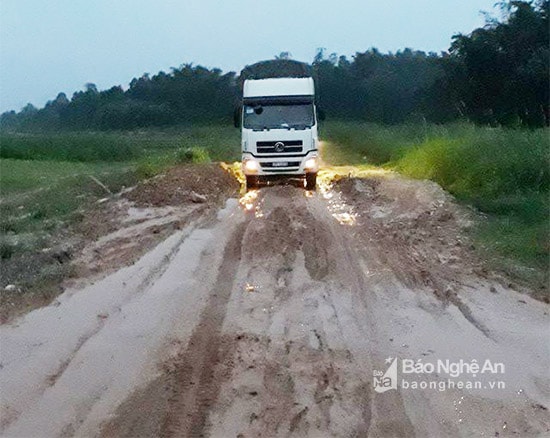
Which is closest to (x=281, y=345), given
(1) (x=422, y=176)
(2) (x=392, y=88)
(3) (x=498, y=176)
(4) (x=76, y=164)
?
(3) (x=498, y=176)

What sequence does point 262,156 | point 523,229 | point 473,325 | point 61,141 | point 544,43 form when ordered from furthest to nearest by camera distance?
1. point 61,141
2. point 544,43
3. point 262,156
4. point 523,229
5. point 473,325

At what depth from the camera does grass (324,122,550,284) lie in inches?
503

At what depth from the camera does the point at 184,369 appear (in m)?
7.04

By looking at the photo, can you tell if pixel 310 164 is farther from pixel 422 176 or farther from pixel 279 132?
pixel 422 176

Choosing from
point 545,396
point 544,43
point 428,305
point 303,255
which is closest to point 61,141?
point 544,43

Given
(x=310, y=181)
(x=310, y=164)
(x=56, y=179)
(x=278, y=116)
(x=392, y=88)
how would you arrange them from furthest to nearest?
(x=392, y=88)
(x=56, y=179)
(x=310, y=181)
(x=278, y=116)
(x=310, y=164)

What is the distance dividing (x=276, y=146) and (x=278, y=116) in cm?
86

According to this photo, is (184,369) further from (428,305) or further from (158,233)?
(158,233)

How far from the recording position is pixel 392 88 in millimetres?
52906

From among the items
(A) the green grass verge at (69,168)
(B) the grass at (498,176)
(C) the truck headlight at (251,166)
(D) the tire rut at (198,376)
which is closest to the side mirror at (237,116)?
(C) the truck headlight at (251,166)

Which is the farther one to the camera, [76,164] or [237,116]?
[76,164]

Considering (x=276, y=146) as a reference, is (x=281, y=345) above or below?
below

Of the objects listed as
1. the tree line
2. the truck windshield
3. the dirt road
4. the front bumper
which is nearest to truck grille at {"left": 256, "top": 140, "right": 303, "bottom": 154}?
the front bumper

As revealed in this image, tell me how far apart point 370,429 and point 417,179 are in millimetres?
16505
